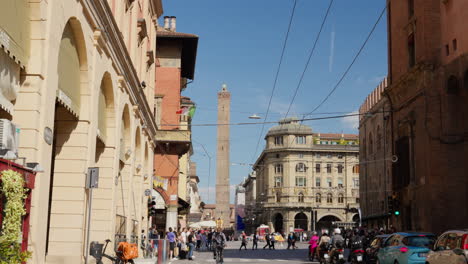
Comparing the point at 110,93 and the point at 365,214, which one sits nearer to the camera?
the point at 110,93

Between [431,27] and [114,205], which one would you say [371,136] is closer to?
[431,27]

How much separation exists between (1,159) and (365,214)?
60.4 metres

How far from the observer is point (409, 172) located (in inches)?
1289

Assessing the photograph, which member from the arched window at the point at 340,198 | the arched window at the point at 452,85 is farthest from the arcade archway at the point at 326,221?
the arched window at the point at 452,85

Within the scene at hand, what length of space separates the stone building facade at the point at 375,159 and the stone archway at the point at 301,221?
41301 mm

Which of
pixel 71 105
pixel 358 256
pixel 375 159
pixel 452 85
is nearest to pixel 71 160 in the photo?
pixel 71 105

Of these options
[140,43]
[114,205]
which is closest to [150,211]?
[140,43]

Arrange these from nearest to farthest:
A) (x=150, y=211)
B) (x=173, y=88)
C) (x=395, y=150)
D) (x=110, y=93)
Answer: (x=110, y=93) → (x=150, y=211) → (x=395, y=150) → (x=173, y=88)

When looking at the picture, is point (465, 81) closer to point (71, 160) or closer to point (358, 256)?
point (358, 256)

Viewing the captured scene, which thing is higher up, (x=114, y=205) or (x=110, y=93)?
(x=110, y=93)

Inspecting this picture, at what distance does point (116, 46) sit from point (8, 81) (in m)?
8.95

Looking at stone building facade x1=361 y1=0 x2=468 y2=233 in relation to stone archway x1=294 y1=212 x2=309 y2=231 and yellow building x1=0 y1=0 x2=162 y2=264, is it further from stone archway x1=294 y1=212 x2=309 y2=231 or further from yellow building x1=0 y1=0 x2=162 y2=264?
stone archway x1=294 y1=212 x2=309 y2=231

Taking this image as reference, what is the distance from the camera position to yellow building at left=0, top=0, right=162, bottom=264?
430 inches

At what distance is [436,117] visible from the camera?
29.6m
